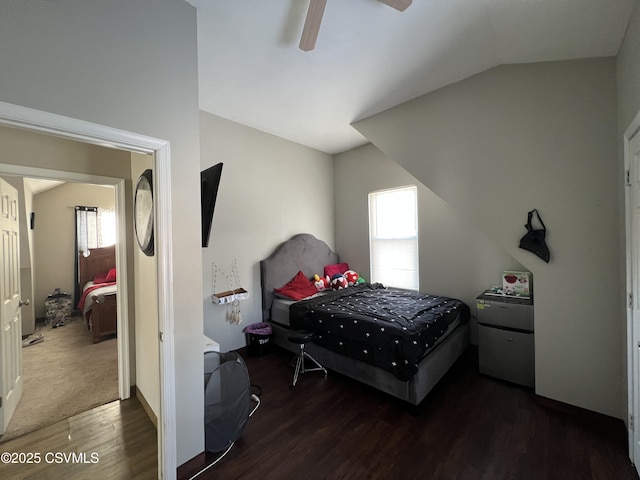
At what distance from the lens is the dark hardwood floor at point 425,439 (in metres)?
1.58


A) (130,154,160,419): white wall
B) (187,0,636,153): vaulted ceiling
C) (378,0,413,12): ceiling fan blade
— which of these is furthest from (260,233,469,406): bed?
(378,0,413,12): ceiling fan blade

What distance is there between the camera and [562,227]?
81.6 inches

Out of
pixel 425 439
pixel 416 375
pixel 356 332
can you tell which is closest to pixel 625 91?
pixel 416 375

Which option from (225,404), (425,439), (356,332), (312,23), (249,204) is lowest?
(425,439)

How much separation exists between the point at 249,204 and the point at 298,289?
142 cm

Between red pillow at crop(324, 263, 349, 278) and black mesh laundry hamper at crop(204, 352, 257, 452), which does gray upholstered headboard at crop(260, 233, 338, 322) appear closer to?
red pillow at crop(324, 263, 349, 278)

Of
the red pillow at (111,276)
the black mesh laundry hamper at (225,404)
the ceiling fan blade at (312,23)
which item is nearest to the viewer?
the ceiling fan blade at (312,23)

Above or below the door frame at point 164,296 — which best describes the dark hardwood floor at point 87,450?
below

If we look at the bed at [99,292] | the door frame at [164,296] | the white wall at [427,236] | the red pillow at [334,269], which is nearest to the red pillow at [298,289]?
the red pillow at [334,269]

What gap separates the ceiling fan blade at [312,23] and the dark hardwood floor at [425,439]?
9.23 ft

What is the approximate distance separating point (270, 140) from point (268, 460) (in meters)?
3.67

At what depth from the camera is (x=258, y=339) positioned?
3211 mm

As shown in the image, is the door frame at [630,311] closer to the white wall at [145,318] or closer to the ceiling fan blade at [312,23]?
the ceiling fan blade at [312,23]

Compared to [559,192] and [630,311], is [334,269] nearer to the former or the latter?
[559,192]
